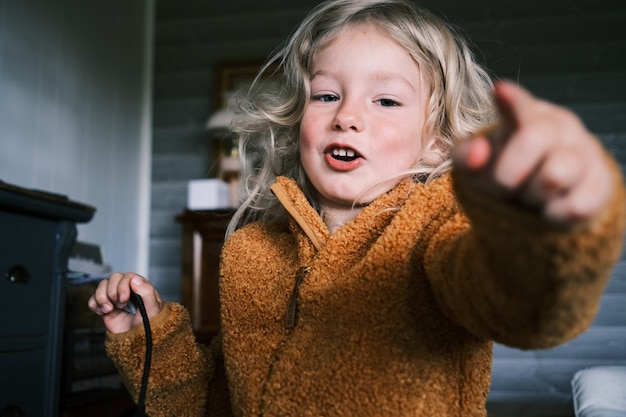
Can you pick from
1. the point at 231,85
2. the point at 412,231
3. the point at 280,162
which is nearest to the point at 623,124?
the point at 231,85

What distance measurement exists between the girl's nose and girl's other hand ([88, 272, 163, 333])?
347 millimetres

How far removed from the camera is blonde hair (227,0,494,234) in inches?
35.8

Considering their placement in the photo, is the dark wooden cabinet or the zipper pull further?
the dark wooden cabinet

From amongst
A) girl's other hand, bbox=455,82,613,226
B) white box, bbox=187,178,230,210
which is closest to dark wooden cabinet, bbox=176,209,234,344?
white box, bbox=187,178,230,210

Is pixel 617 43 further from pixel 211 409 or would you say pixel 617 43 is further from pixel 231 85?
pixel 211 409

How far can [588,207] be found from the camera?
0.34m

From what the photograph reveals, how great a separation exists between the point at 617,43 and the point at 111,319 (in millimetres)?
2832

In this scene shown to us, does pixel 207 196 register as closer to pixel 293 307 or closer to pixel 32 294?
pixel 32 294

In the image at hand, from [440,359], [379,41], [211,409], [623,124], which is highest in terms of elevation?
[623,124]

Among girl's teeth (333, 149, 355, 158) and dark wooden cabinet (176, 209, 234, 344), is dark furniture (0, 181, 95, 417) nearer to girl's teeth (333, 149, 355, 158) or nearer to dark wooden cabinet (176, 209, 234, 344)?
girl's teeth (333, 149, 355, 158)

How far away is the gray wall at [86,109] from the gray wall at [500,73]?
0.12 m

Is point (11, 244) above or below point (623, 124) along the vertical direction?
below

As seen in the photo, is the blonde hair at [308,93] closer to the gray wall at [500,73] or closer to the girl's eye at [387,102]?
the girl's eye at [387,102]

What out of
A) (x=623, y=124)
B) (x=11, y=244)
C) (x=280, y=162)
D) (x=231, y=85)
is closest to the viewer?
(x=280, y=162)
